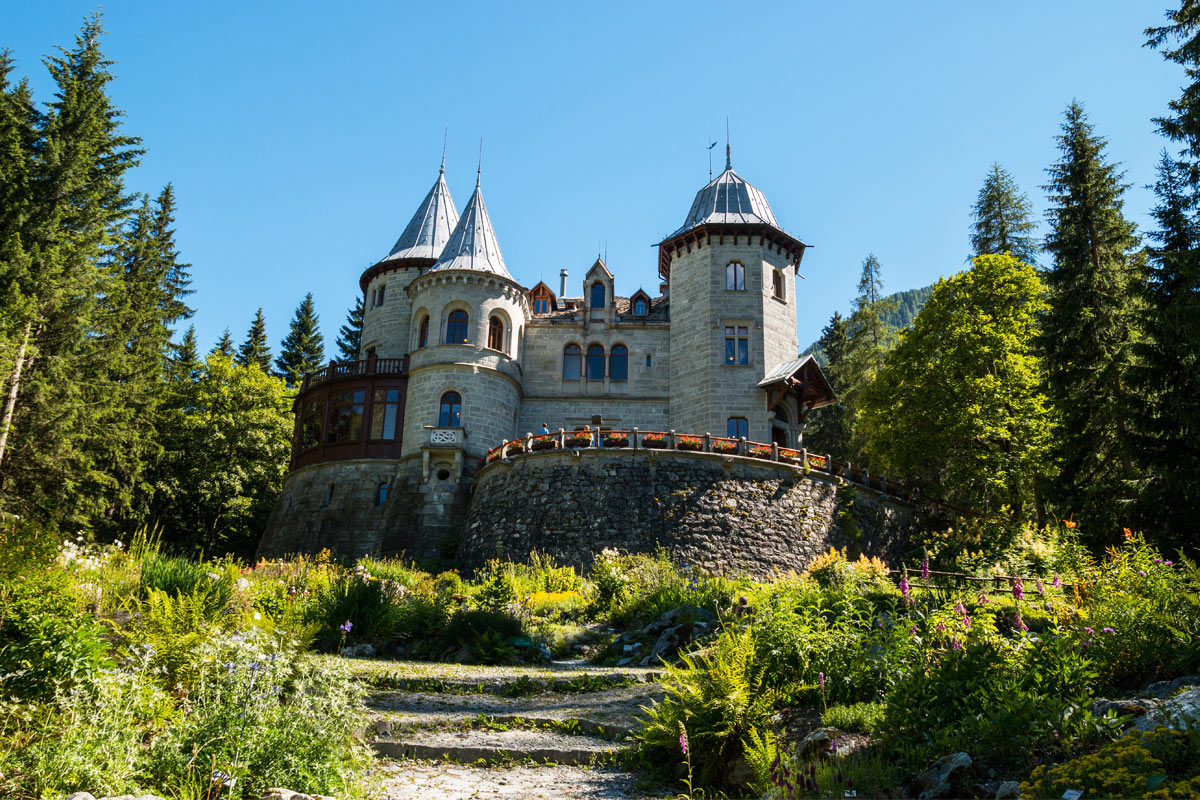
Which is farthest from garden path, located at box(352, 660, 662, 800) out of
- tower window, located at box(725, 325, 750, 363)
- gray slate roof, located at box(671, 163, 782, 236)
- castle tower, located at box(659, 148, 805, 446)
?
gray slate roof, located at box(671, 163, 782, 236)

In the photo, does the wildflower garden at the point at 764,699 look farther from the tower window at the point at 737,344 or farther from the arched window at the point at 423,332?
the arched window at the point at 423,332

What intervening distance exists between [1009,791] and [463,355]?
29.8 metres

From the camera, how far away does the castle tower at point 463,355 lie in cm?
3322

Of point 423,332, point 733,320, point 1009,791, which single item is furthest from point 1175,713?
point 423,332

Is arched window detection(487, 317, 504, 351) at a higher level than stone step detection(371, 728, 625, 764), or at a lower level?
higher

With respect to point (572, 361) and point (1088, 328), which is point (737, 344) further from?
point (1088, 328)

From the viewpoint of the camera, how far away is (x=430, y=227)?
4044cm

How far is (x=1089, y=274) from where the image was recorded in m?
24.5

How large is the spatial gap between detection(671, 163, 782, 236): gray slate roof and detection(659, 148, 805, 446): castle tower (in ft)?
0.20

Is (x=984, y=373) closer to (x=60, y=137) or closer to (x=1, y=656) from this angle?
(x=1, y=656)

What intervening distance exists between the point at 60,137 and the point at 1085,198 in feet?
106

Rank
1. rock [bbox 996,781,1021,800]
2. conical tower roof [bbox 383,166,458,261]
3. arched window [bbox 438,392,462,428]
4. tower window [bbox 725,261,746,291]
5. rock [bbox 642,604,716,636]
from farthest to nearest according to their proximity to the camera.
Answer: conical tower roof [bbox 383,166,458,261] → tower window [bbox 725,261,746,291] → arched window [bbox 438,392,462,428] → rock [bbox 642,604,716,636] → rock [bbox 996,781,1021,800]

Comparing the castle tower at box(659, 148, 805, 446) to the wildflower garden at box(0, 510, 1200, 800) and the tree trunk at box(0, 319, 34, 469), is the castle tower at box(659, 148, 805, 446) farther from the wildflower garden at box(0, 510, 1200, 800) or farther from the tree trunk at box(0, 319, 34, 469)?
the tree trunk at box(0, 319, 34, 469)

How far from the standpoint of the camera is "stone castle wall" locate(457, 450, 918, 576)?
26.8 meters
